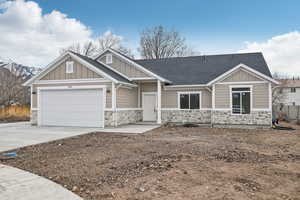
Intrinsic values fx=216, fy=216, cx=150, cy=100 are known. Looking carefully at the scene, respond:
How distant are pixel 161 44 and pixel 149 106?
19.4m

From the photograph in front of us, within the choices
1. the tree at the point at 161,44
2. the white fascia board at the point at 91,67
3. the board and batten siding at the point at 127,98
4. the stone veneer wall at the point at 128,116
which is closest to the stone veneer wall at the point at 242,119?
the stone veneer wall at the point at 128,116

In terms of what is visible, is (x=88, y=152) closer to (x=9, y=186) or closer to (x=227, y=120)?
(x=9, y=186)

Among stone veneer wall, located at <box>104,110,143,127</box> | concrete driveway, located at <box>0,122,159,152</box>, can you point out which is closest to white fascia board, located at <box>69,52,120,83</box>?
stone veneer wall, located at <box>104,110,143,127</box>

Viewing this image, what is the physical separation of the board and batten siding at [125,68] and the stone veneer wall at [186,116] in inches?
128

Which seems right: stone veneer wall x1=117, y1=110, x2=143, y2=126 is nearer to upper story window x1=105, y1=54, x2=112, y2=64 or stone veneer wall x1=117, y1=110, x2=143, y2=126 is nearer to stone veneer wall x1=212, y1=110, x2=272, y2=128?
upper story window x1=105, y1=54, x2=112, y2=64

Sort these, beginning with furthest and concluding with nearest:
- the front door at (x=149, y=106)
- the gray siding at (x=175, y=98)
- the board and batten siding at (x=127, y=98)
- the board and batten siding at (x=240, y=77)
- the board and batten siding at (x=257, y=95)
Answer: the front door at (x=149, y=106)
the gray siding at (x=175, y=98)
the board and batten siding at (x=127, y=98)
the board and batten siding at (x=240, y=77)
the board and batten siding at (x=257, y=95)

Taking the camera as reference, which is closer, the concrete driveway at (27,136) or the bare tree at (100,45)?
the concrete driveway at (27,136)

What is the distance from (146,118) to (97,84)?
16.9 feet

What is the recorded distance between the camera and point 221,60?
17578 millimetres

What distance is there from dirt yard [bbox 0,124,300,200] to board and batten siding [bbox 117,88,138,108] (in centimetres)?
647

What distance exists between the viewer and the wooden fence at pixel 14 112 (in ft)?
65.4

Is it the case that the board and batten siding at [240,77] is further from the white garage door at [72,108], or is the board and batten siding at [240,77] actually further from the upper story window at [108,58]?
the upper story window at [108,58]

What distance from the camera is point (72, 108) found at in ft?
46.1

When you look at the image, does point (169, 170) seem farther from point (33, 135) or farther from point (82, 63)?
point (82, 63)
